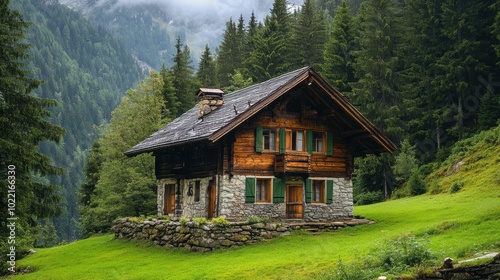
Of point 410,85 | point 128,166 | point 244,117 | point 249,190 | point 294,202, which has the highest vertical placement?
point 410,85

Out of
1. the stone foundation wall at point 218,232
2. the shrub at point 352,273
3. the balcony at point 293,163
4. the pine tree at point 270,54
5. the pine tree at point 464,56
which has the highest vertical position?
the pine tree at point 270,54

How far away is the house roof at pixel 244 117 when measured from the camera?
92.8 ft

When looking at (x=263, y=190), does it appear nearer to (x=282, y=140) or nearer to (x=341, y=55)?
(x=282, y=140)

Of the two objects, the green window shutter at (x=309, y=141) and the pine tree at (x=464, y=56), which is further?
the pine tree at (x=464, y=56)

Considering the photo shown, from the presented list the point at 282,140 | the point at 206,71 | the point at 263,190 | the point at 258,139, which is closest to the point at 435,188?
the point at 282,140

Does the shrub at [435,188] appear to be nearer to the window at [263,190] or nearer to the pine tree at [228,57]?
the window at [263,190]

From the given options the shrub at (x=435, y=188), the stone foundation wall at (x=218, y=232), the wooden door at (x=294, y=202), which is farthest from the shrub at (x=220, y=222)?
the shrub at (x=435, y=188)

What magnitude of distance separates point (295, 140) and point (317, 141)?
156 cm

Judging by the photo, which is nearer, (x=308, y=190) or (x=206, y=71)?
(x=308, y=190)

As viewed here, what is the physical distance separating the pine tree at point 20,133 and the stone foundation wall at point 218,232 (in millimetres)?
5533

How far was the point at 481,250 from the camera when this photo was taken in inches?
634

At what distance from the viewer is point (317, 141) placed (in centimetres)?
3212

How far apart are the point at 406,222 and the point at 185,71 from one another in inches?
1884

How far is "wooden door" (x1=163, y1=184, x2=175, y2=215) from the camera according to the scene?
117 feet
